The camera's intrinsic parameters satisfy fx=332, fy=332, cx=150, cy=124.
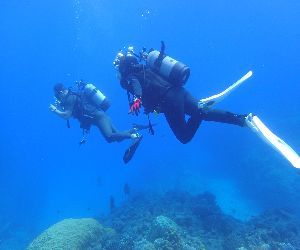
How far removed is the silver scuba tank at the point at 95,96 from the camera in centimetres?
1131

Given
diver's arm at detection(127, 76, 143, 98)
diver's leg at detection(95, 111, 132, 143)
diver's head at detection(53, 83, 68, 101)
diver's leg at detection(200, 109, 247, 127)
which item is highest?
diver's head at detection(53, 83, 68, 101)

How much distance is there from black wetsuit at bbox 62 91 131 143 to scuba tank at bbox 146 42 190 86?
14.2 ft

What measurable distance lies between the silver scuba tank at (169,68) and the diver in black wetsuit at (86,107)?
13.9 feet

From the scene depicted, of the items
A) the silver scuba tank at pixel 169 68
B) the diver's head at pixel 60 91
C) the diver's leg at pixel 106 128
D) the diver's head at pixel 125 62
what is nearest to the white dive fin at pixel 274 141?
the silver scuba tank at pixel 169 68

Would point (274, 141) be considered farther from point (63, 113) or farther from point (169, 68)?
point (63, 113)

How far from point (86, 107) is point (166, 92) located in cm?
520

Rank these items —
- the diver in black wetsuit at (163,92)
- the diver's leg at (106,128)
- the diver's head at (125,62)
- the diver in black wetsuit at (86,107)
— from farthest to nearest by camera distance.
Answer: the diver's leg at (106,128), the diver in black wetsuit at (86,107), the diver's head at (125,62), the diver in black wetsuit at (163,92)

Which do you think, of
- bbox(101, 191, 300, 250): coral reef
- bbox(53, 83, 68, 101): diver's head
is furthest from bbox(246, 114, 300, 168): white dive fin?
bbox(53, 83, 68, 101): diver's head

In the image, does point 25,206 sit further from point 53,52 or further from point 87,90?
point 53,52

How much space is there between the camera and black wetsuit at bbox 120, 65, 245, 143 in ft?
22.8

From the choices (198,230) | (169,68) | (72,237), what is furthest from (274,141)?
(72,237)

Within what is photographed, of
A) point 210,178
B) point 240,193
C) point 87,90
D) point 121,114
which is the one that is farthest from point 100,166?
point 87,90

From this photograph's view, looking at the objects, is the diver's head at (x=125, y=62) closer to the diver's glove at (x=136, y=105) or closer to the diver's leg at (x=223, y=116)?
the diver's glove at (x=136, y=105)

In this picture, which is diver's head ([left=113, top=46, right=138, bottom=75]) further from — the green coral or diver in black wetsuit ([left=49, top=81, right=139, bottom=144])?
the green coral
